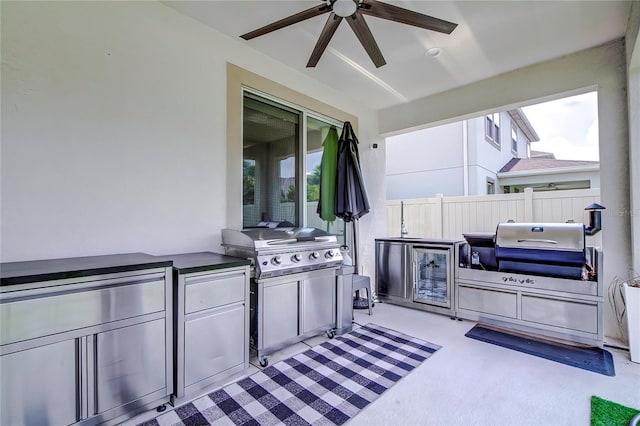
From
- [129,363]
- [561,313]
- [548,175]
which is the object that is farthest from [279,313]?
[548,175]

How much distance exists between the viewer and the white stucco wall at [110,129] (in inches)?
73.4

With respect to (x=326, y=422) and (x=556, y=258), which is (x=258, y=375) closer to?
(x=326, y=422)

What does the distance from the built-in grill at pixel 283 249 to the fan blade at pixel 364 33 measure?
1.77 meters

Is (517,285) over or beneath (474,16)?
beneath

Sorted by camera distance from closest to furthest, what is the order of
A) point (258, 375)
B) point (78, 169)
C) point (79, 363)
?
point (79, 363) < point (78, 169) < point (258, 375)

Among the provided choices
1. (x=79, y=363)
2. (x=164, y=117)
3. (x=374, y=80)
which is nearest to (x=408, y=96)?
(x=374, y=80)

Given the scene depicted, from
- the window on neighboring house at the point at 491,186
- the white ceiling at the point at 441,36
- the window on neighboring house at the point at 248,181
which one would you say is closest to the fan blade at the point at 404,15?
the white ceiling at the point at 441,36

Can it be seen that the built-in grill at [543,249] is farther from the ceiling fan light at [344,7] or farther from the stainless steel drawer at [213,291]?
the stainless steel drawer at [213,291]

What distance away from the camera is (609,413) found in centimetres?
180

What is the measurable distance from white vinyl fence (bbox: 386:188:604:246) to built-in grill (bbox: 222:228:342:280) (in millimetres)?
2765

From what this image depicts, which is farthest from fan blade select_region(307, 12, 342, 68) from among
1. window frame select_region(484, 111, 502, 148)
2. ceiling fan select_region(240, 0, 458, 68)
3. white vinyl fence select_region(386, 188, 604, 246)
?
window frame select_region(484, 111, 502, 148)

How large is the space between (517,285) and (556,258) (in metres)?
0.46

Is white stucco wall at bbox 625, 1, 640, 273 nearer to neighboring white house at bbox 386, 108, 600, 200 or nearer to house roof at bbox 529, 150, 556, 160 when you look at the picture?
neighboring white house at bbox 386, 108, 600, 200

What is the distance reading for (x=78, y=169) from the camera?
206cm
